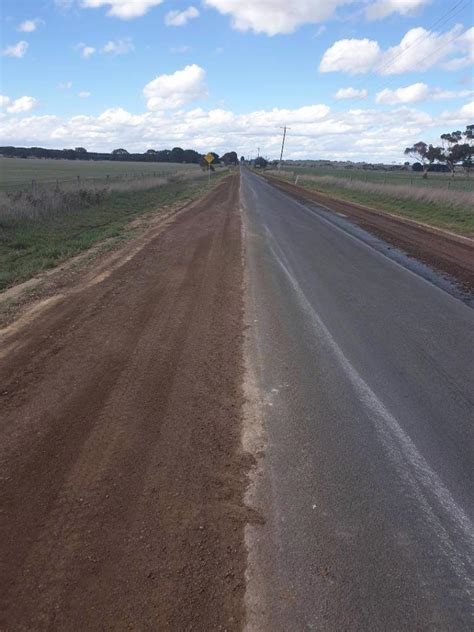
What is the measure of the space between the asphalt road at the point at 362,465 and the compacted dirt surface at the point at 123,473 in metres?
0.29

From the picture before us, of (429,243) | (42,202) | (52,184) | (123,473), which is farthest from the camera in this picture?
(52,184)

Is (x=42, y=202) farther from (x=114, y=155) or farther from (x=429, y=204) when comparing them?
(x=114, y=155)

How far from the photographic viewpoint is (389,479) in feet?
12.2

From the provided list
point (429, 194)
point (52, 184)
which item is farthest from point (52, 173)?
point (429, 194)

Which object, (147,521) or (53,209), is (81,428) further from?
(53,209)

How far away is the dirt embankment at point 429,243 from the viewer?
38.1ft

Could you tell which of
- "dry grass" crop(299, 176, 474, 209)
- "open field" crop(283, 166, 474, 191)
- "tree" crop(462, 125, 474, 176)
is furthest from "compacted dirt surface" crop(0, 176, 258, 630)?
"tree" crop(462, 125, 474, 176)

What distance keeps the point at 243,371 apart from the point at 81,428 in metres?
1.92

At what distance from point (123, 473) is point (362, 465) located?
188 cm

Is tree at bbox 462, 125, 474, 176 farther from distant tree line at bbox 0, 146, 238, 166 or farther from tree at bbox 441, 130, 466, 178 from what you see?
distant tree line at bbox 0, 146, 238, 166

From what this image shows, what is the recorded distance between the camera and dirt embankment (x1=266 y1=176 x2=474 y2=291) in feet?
38.1

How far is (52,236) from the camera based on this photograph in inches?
592

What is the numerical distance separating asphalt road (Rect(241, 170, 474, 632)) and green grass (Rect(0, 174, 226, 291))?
18.0ft

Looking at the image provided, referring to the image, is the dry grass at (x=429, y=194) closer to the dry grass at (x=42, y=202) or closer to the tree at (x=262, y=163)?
the dry grass at (x=42, y=202)
